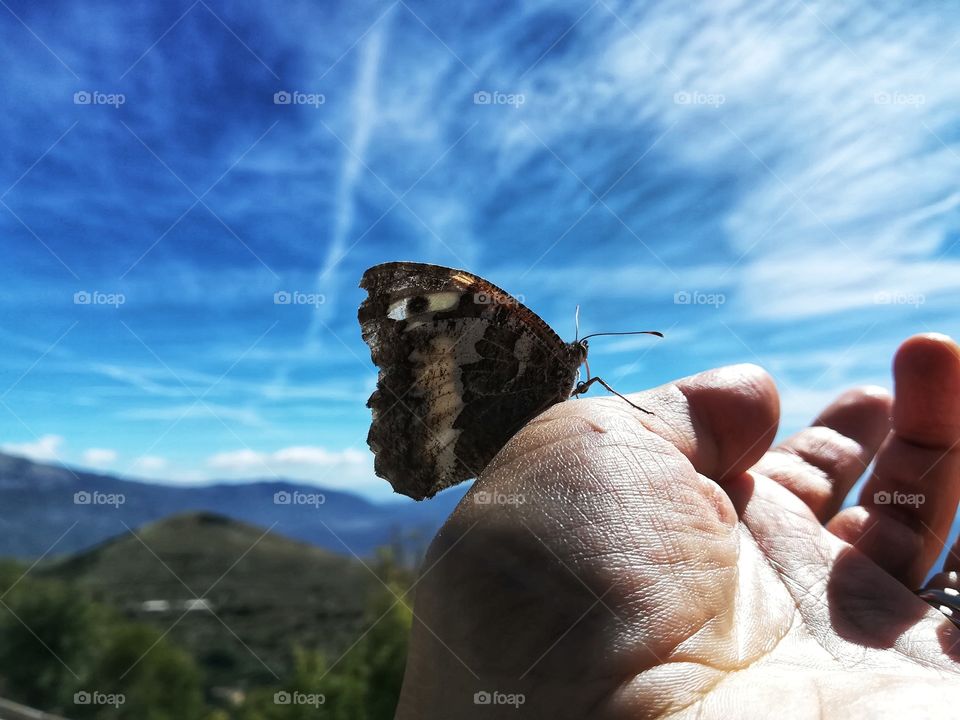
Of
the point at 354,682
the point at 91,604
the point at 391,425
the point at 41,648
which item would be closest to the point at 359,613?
the point at 354,682

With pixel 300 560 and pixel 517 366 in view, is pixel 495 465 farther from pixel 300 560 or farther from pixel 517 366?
pixel 300 560

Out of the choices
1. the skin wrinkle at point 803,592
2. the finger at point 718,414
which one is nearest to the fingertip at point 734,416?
the finger at point 718,414

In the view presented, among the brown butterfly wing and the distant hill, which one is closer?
the brown butterfly wing

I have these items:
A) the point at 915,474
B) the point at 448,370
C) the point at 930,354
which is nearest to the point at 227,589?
the point at 448,370

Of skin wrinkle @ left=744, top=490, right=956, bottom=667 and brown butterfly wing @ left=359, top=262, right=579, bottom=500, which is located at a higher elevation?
brown butterfly wing @ left=359, top=262, right=579, bottom=500

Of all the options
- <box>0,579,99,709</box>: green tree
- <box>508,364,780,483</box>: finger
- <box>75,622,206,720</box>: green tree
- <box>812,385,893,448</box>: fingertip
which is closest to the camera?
<box>508,364,780,483</box>: finger

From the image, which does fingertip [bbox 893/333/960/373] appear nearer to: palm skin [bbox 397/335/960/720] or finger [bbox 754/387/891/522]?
palm skin [bbox 397/335/960/720]

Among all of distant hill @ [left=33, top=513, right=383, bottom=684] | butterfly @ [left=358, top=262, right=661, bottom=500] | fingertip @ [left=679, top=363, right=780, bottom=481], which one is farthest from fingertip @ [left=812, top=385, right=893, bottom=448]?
distant hill @ [left=33, top=513, right=383, bottom=684]
